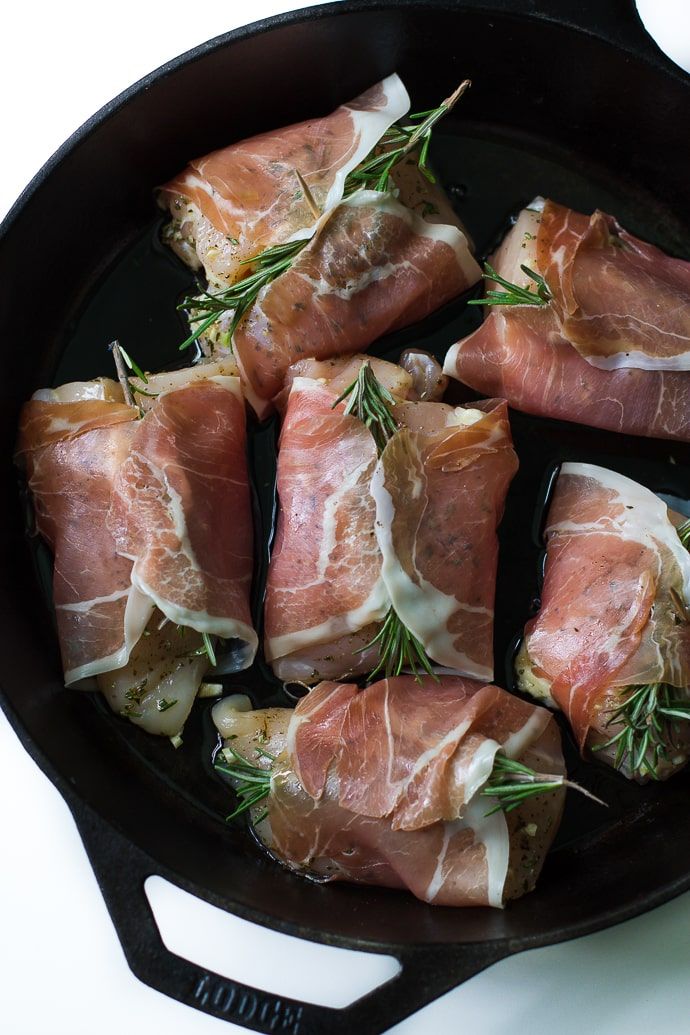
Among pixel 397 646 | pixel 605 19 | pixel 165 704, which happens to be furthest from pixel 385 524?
pixel 605 19

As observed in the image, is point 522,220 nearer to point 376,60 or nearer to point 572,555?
point 376,60

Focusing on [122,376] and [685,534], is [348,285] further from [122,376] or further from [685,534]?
[685,534]

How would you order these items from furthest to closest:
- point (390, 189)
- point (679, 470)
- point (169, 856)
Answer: point (679, 470) → point (390, 189) → point (169, 856)

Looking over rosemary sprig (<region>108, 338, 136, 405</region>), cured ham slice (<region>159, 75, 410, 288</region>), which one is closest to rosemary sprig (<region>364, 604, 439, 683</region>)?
rosemary sprig (<region>108, 338, 136, 405</region>)

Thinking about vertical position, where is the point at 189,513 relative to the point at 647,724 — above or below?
above

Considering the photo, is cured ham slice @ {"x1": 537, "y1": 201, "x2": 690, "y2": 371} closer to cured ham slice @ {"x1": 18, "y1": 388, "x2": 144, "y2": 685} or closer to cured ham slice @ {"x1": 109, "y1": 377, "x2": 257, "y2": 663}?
cured ham slice @ {"x1": 109, "y1": 377, "x2": 257, "y2": 663}

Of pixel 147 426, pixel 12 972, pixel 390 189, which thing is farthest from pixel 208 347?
pixel 12 972

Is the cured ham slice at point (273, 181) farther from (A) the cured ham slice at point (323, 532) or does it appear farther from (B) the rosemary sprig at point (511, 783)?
(B) the rosemary sprig at point (511, 783)
